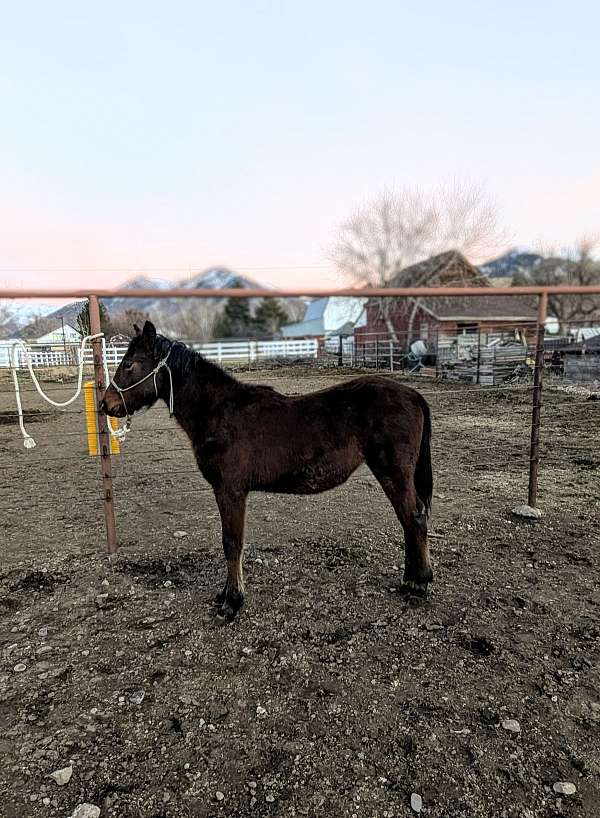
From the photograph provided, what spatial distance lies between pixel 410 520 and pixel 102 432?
7.93ft

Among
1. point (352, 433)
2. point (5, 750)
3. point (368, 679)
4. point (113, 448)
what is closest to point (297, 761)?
point (368, 679)

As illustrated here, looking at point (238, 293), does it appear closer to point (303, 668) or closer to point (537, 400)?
point (303, 668)

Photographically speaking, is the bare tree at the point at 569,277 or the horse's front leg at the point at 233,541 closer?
the horse's front leg at the point at 233,541

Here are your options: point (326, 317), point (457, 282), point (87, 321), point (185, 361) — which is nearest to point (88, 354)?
point (87, 321)

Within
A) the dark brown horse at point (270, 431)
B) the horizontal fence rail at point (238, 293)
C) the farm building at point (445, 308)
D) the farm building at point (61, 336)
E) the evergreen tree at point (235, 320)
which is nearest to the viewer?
the dark brown horse at point (270, 431)

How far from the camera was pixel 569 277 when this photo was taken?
35.1 metres

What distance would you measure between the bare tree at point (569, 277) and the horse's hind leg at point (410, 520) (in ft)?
110

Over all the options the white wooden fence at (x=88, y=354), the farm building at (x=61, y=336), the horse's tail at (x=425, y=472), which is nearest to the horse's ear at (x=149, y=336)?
the white wooden fence at (x=88, y=354)

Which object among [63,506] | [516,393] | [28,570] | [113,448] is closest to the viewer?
[28,570]

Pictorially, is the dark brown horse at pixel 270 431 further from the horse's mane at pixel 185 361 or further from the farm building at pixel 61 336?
the farm building at pixel 61 336

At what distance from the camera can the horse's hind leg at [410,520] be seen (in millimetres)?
2984

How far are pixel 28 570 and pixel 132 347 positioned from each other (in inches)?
74.6

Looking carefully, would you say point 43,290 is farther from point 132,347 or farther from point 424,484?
point 424,484

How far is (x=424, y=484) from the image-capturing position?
3.20 meters
